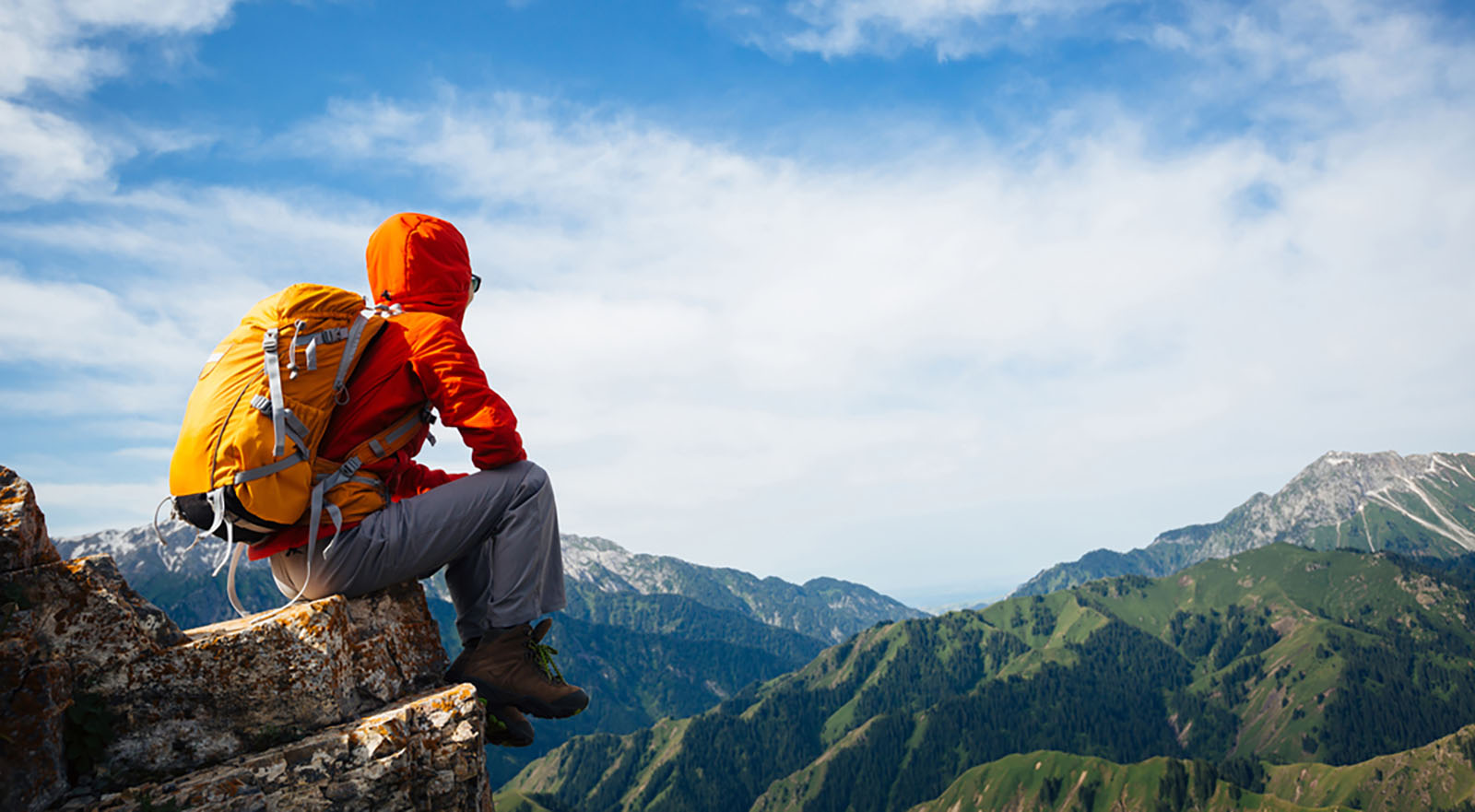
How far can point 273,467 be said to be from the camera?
6688 mm

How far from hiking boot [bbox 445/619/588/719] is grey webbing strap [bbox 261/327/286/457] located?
2.65m

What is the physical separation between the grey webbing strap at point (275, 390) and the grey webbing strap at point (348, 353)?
498 millimetres

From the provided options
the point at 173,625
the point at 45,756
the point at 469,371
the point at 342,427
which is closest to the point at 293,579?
the point at 173,625

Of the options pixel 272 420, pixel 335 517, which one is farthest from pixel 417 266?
pixel 335 517

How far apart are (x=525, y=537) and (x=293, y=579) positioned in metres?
2.23

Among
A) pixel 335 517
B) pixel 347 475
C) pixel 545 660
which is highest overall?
pixel 347 475

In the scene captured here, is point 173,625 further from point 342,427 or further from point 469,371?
point 469,371

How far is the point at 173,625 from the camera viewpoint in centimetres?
717

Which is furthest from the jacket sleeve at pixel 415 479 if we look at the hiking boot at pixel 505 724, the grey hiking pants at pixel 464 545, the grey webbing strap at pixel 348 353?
the hiking boot at pixel 505 724

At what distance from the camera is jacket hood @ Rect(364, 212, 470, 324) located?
8.04 m

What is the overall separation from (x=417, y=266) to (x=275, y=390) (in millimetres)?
2003

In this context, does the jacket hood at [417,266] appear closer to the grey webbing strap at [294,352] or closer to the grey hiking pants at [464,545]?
the grey webbing strap at [294,352]

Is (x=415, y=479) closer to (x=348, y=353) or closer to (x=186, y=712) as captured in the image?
(x=348, y=353)

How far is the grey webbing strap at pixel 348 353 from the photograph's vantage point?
7.11m
